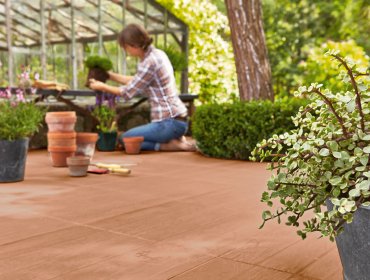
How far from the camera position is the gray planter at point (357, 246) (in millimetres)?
1249

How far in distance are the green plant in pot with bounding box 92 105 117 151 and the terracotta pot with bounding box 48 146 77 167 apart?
1.39 m

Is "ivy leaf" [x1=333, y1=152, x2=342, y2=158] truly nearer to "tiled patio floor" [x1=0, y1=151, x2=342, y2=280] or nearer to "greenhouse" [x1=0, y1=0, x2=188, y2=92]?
"tiled patio floor" [x1=0, y1=151, x2=342, y2=280]

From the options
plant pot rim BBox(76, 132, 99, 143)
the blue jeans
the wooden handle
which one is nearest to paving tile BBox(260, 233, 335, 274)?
the wooden handle

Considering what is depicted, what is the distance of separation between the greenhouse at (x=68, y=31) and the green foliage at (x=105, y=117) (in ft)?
4.31

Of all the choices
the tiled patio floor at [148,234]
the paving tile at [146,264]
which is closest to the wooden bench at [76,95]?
the tiled patio floor at [148,234]

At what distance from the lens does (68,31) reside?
23.2 ft

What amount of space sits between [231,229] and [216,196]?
2.51 ft

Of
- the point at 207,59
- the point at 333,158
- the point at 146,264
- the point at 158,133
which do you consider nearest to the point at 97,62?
the point at 158,133

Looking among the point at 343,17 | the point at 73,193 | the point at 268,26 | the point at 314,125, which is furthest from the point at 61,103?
the point at 343,17

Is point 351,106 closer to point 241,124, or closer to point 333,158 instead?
point 333,158

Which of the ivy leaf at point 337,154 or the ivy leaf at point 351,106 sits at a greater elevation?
the ivy leaf at point 351,106

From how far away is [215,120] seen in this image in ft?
16.6

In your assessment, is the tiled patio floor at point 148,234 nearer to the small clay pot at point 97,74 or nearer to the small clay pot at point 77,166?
the small clay pot at point 77,166

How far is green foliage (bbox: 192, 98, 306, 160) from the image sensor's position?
15.5 ft
